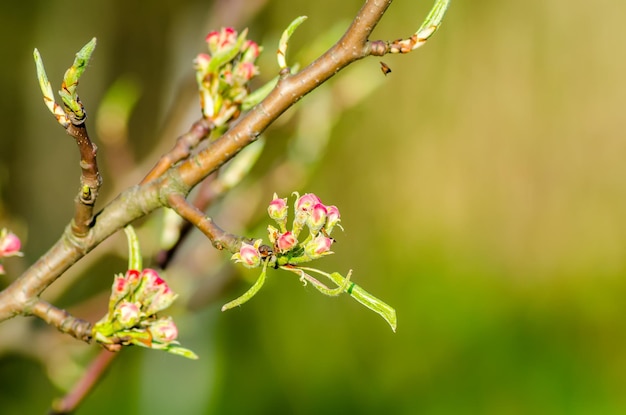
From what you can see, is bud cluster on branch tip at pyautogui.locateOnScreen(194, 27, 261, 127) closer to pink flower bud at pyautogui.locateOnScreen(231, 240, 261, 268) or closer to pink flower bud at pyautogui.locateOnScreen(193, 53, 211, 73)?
pink flower bud at pyautogui.locateOnScreen(193, 53, 211, 73)

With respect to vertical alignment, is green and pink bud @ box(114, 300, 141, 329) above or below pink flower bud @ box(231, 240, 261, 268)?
below

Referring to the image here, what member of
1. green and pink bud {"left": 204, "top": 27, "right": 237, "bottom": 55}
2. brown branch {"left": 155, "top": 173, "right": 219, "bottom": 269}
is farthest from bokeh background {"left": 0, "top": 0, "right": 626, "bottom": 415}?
green and pink bud {"left": 204, "top": 27, "right": 237, "bottom": 55}

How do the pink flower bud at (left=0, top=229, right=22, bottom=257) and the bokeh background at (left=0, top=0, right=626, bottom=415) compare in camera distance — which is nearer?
the pink flower bud at (left=0, top=229, right=22, bottom=257)

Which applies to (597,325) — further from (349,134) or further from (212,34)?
(212,34)

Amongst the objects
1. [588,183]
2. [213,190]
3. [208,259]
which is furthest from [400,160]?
[213,190]

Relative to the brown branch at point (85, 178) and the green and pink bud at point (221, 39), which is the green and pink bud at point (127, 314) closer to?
the brown branch at point (85, 178)
